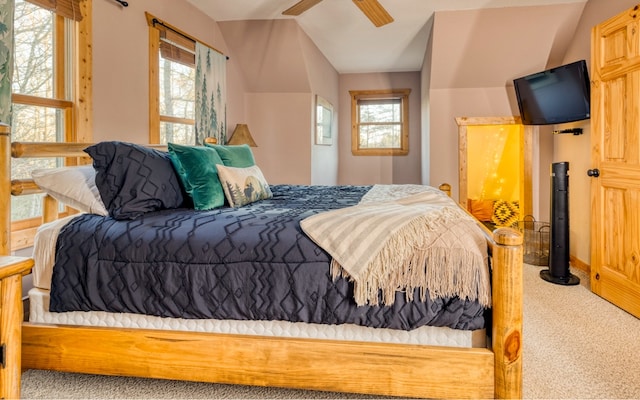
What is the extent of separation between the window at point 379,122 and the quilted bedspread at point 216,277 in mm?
5594

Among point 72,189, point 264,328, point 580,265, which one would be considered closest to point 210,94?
point 72,189

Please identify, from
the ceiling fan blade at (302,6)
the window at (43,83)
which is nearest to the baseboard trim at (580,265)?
the ceiling fan blade at (302,6)

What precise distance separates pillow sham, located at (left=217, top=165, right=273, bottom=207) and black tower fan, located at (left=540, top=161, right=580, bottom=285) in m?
2.45

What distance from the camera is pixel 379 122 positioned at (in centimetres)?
717

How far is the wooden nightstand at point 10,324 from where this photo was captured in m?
1.26

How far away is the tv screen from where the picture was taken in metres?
3.52

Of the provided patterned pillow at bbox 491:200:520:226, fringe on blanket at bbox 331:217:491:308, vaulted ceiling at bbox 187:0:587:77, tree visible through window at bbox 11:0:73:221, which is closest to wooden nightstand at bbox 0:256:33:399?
fringe on blanket at bbox 331:217:491:308

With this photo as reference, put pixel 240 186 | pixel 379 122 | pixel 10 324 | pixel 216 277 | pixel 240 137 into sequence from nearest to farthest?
pixel 10 324, pixel 216 277, pixel 240 186, pixel 240 137, pixel 379 122

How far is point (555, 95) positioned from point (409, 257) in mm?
3287

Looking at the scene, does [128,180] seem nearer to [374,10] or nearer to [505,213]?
[374,10]

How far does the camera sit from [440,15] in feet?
14.0

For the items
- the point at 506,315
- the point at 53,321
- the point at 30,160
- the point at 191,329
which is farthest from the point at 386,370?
the point at 30,160

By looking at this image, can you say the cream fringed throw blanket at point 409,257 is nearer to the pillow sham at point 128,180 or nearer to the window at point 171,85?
the pillow sham at point 128,180

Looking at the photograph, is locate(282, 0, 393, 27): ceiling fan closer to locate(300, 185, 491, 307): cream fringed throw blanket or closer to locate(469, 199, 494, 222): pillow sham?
locate(300, 185, 491, 307): cream fringed throw blanket
